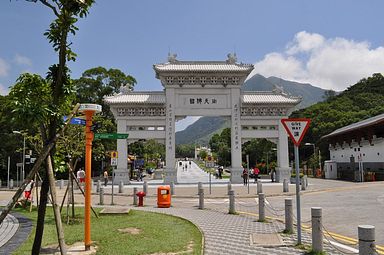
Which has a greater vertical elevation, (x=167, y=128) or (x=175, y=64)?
(x=175, y=64)

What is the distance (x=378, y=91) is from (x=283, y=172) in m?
56.3

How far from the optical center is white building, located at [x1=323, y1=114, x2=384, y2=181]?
35.2 metres

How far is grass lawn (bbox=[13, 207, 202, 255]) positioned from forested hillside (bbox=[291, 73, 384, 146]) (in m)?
55.6

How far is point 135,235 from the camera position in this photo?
920cm

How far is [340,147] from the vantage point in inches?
1802

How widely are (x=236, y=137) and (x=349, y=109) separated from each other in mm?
46326

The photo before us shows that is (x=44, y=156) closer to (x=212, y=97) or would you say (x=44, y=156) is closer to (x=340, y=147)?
(x=212, y=97)

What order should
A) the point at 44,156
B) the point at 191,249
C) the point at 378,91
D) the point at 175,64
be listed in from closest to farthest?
the point at 44,156 < the point at 191,249 < the point at 175,64 < the point at 378,91

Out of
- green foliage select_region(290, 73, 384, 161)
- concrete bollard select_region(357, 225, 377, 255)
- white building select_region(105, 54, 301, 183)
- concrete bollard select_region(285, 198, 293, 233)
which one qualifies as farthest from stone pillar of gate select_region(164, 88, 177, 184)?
green foliage select_region(290, 73, 384, 161)

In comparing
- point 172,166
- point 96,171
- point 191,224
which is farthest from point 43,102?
point 96,171

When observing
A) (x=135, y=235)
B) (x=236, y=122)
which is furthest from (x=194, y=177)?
(x=135, y=235)

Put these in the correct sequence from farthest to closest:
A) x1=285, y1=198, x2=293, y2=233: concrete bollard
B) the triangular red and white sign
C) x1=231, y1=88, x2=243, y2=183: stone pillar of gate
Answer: x1=231, y1=88, x2=243, y2=183: stone pillar of gate < x1=285, y1=198, x2=293, y2=233: concrete bollard < the triangular red and white sign

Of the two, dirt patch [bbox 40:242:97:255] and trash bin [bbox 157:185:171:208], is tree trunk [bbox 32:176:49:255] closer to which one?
dirt patch [bbox 40:242:97:255]

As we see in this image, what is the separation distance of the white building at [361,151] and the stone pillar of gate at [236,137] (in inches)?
495
